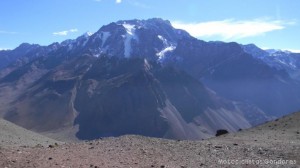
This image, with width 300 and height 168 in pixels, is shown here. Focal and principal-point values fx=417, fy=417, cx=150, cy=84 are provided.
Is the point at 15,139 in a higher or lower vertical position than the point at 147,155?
lower

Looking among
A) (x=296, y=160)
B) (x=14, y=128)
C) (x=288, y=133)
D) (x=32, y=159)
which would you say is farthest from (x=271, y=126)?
(x=14, y=128)

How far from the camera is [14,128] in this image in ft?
225

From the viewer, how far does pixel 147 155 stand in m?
23.2

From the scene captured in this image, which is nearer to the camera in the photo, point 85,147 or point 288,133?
point 85,147

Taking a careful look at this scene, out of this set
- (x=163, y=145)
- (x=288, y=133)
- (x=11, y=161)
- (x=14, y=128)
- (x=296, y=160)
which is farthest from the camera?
Answer: (x=14, y=128)

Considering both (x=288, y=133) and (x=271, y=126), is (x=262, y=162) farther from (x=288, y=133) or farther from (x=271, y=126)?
(x=271, y=126)

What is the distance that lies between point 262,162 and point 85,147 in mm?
10360

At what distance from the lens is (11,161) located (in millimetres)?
20641

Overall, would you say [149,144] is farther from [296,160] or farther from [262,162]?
[296,160]

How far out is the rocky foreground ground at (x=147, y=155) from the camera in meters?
21.3

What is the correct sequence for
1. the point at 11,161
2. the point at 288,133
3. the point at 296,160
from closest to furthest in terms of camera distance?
the point at 11,161 < the point at 296,160 < the point at 288,133

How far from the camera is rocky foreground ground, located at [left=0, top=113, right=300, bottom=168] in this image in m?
21.3

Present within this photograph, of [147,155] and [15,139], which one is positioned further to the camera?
[15,139]

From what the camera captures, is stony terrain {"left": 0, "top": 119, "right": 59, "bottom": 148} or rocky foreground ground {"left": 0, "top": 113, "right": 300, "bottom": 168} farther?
stony terrain {"left": 0, "top": 119, "right": 59, "bottom": 148}
